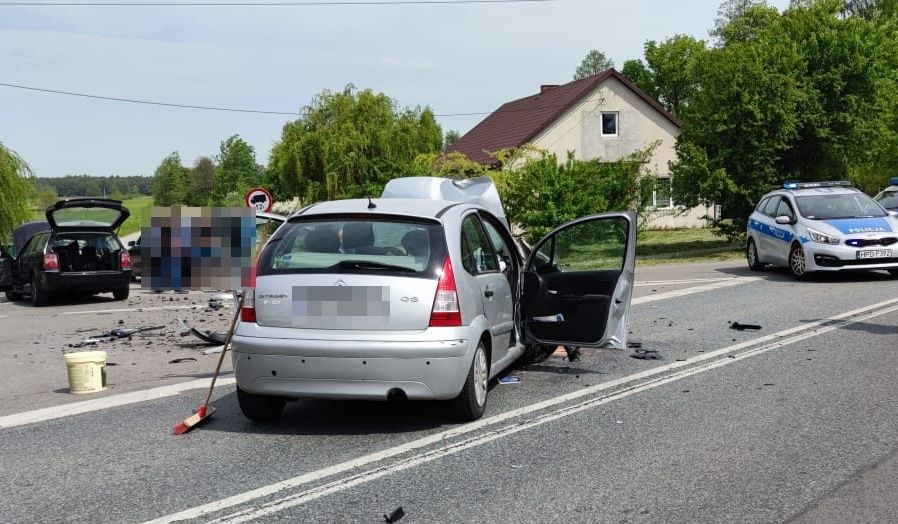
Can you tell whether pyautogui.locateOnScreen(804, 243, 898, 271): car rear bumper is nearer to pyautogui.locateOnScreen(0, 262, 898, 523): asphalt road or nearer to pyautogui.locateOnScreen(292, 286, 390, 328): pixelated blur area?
pyautogui.locateOnScreen(0, 262, 898, 523): asphalt road

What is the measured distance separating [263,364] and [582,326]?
127 inches

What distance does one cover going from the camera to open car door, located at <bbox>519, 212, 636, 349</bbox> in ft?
27.4

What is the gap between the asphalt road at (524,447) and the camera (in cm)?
495

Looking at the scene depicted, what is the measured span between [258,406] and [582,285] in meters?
3.41

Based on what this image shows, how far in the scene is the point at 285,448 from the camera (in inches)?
246

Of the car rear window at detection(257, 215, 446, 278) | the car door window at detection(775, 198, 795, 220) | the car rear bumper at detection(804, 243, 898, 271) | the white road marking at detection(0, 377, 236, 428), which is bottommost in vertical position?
the white road marking at detection(0, 377, 236, 428)

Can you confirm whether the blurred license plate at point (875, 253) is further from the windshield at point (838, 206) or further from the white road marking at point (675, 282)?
the white road marking at point (675, 282)

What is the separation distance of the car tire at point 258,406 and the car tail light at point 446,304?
1.43m

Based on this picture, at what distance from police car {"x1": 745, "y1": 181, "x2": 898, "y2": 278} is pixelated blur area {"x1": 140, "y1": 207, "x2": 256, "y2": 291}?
1104cm

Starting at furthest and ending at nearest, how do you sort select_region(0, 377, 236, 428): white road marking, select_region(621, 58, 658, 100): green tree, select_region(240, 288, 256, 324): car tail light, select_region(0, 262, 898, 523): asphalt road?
select_region(621, 58, 658, 100): green tree < select_region(0, 377, 236, 428): white road marking < select_region(240, 288, 256, 324): car tail light < select_region(0, 262, 898, 523): asphalt road

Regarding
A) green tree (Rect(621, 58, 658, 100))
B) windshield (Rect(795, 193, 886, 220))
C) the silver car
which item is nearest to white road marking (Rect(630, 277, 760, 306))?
windshield (Rect(795, 193, 886, 220))

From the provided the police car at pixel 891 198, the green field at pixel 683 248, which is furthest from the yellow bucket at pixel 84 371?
the green field at pixel 683 248

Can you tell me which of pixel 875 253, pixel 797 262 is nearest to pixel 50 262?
pixel 797 262

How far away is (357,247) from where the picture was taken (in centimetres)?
663
